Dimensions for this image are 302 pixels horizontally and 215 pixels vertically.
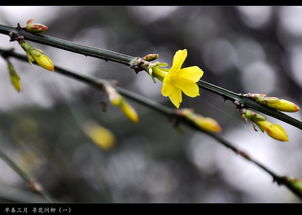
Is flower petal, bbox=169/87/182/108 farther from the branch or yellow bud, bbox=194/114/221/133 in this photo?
yellow bud, bbox=194/114/221/133

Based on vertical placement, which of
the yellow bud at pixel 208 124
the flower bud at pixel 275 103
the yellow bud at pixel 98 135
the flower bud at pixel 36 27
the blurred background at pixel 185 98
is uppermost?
the blurred background at pixel 185 98

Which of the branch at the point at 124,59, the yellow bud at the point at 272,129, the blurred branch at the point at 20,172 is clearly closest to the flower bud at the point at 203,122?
the yellow bud at the point at 272,129

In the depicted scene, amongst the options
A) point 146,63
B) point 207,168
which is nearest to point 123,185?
point 207,168

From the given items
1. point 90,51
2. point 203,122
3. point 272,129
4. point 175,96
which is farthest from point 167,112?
point 90,51

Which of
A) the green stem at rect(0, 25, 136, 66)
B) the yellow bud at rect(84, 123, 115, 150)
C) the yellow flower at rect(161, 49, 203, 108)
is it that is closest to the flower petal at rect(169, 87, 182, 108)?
the yellow flower at rect(161, 49, 203, 108)

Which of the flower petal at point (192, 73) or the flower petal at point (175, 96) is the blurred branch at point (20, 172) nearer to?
the flower petal at point (175, 96)

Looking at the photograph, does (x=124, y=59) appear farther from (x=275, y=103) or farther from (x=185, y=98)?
(x=185, y=98)

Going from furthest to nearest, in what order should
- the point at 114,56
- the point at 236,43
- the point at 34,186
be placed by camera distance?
the point at 236,43, the point at 34,186, the point at 114,56
